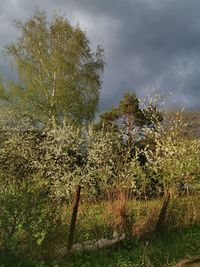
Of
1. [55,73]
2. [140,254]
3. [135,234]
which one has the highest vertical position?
[55,73]

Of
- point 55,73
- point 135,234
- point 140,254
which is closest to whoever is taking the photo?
point 140,254

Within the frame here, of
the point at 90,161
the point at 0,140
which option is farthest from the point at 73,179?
the point at 0,140

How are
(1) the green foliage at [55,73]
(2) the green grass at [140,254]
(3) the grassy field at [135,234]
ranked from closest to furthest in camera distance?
1. (2) the green grass at [140,254]
2. (3) the grassy field at [135,234]
3. (1) the green foliage at [55,73]

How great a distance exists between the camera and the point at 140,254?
9391 millimetres

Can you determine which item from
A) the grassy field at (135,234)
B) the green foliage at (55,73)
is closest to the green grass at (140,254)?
the grassy field at (135,234)

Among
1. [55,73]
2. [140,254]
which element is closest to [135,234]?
[140,254]

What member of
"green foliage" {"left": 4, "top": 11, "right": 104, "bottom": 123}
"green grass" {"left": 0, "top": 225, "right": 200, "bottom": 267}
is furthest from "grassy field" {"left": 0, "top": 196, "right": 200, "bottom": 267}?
"green foliage" {"left": 4, "top": 11, "right": 104, "bottom": 123}

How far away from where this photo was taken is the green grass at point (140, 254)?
341 inches

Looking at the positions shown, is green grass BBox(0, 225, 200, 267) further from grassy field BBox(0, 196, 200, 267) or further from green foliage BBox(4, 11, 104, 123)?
green foliage BBox(4, 11, 104, 123)

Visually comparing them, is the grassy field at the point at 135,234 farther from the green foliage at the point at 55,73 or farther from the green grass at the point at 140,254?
the green foliage at the point at 55,73

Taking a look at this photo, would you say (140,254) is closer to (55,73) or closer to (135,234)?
(135,234)

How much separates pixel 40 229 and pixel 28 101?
74.1 ft

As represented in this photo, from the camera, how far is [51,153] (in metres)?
17.0

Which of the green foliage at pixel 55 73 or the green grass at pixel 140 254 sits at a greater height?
the green foliage at pixel 55 73
